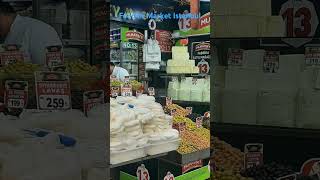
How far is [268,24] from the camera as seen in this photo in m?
1.92

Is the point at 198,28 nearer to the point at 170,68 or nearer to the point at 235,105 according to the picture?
the point at 170,68

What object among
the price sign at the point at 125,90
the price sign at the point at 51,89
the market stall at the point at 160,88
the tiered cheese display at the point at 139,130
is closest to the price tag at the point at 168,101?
the market stall at the point at 160,88

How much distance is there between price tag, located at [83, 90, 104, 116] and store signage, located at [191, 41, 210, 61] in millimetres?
1287

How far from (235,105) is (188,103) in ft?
3.58

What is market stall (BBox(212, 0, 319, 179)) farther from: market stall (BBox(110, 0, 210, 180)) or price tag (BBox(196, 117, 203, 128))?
price tag (BBox(196, 117, 203, 128))

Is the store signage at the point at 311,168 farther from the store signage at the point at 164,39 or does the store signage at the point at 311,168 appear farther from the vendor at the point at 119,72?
the store signage at the point at 164,39

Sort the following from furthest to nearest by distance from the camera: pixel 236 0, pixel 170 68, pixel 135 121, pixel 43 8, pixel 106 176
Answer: pixel 170 68, pixel 135 121, pixel 236 0, pixel 106 176, pixel 43 8

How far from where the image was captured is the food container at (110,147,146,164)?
2330mm

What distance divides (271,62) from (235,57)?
155 millimetres

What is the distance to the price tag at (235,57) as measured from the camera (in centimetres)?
197

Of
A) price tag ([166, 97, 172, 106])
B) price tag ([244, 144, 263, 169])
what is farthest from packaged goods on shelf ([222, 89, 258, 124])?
→ price tag ([166, 97, 172, 106])

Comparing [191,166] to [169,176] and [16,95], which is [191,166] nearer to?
[169,176]

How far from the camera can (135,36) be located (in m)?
2.64

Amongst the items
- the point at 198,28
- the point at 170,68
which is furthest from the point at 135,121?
the point at 198,28
